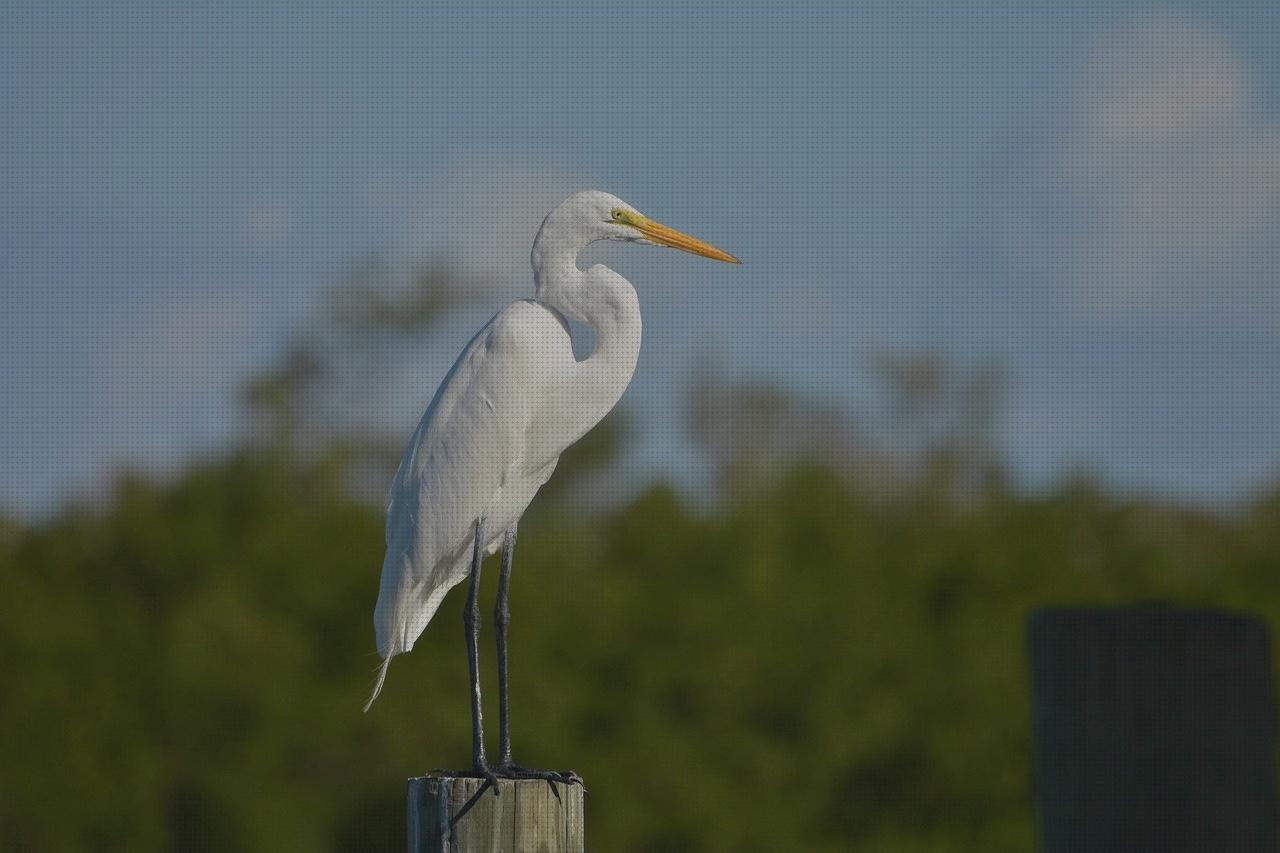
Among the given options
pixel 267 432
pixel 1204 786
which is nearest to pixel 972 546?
pixel 267 432

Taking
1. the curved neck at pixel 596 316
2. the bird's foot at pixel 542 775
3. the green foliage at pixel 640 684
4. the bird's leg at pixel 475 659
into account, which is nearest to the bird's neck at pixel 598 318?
the curved neck at pixel 596 316

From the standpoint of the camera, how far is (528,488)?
13.1 feet

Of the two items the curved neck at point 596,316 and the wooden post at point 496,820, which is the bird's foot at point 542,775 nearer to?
the wooden post at point 496,820

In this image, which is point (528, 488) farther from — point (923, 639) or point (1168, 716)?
point (923, 639)

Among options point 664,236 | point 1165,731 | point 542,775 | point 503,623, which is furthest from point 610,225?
point 1165,731

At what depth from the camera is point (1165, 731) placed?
5.77ft

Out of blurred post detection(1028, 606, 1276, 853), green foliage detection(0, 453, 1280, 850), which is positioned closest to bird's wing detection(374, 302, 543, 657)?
blurred post detection(1028, 606, 1276, 853)

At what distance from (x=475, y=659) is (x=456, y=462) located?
1.52 feet

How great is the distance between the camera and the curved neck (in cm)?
369

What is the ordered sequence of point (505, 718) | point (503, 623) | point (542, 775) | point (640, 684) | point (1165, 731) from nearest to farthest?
point (1165, 731) < point (542, 775) < point (505, 718) < point (503, 623) < point (640, 684)

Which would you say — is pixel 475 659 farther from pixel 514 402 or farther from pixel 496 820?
pixel 496 820

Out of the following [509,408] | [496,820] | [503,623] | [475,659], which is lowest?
[496,820]

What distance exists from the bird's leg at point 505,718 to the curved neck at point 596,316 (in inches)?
17.7

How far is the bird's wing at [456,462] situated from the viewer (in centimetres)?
377
